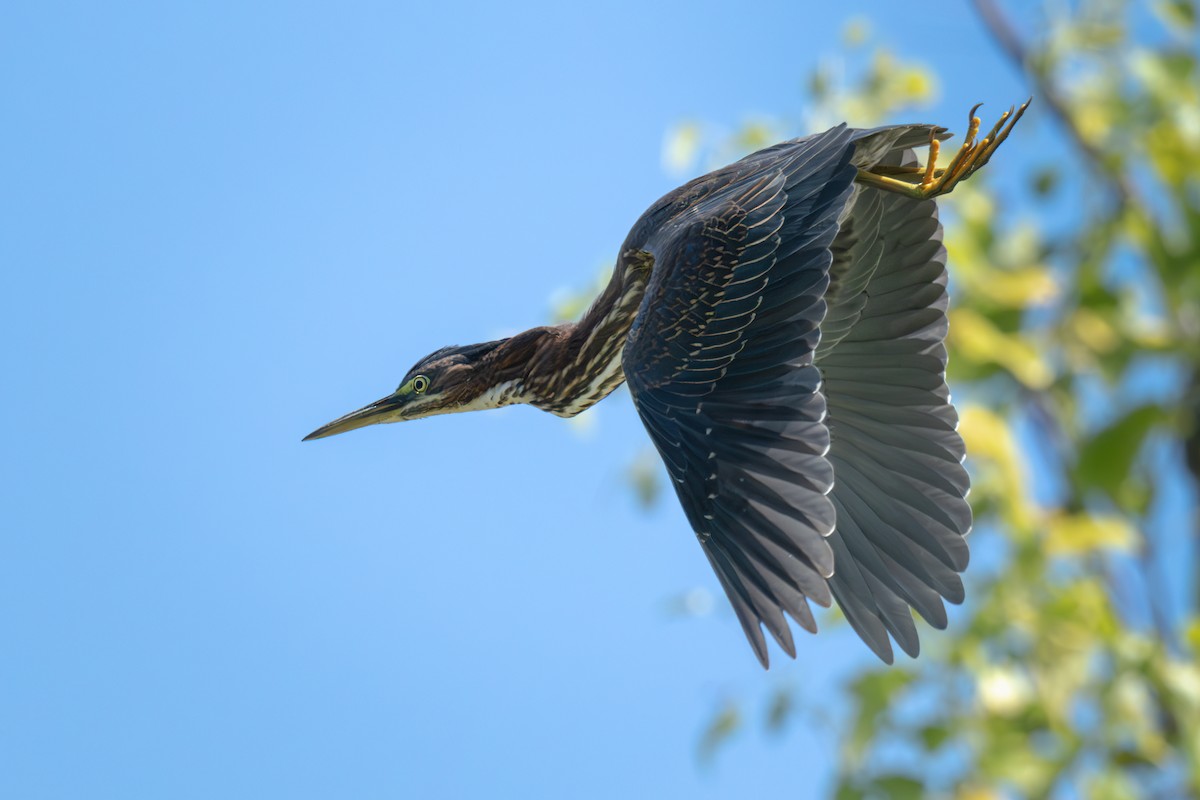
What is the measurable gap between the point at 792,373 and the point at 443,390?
1.07 m

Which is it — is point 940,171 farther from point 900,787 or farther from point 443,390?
point 900,787

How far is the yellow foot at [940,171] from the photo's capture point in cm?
310

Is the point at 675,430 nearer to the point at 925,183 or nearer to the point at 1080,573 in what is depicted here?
the point at 925,183

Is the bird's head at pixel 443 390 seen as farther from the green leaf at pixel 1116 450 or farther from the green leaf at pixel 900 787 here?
the green leaf at pixel 1116 450

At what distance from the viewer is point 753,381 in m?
2.85

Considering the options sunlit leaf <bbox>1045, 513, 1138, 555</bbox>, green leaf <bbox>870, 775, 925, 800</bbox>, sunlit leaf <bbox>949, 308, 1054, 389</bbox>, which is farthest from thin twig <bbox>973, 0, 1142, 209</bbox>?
green leaf <bbox>870, 775, 925, 800</bbox>

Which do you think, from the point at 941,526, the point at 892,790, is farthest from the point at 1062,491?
the point at 941,526

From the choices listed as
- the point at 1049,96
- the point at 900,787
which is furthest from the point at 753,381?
the point at 1049,96

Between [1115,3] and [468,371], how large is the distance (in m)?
3.64

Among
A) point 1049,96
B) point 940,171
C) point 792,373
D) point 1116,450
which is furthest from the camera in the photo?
point 1049,96

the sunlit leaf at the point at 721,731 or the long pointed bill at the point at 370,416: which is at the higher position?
the long pointed bill at the point at 370,416

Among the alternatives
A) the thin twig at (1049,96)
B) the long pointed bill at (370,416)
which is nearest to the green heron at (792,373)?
the long pointed bill at (370,416)

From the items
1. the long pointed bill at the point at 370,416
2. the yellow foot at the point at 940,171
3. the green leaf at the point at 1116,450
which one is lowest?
the green leaf at the point at 1116,450

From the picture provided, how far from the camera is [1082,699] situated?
18.2 feet
